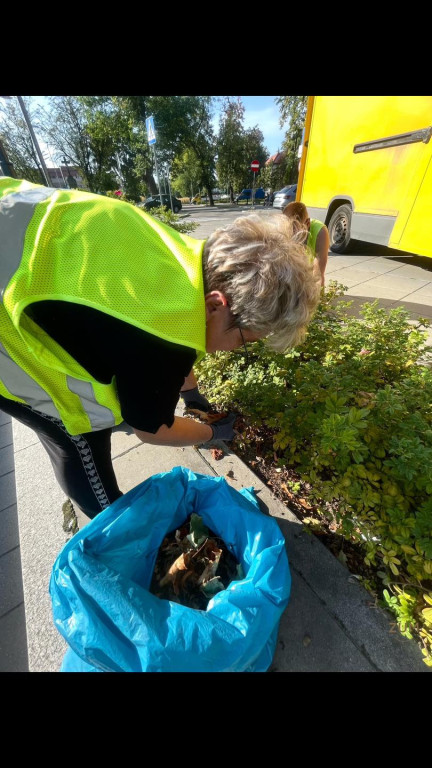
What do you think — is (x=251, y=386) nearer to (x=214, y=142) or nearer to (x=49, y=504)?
(x=49, y=504)

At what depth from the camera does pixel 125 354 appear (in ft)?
3.02

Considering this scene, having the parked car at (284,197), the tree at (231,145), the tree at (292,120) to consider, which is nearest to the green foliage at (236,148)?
the tree at (231,145)

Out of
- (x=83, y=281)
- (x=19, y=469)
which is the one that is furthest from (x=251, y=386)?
(x=19, y=469)

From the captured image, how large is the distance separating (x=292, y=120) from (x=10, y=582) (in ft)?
96.3

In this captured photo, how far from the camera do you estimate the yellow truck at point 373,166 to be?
455cm

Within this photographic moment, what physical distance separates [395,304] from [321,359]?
296 cm

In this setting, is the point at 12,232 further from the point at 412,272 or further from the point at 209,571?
the point at 412,272

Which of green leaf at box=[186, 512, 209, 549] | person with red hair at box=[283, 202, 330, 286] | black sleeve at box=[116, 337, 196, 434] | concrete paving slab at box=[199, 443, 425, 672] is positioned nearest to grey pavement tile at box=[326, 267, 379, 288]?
person with red hair at box=[283, 202, 330, 286]

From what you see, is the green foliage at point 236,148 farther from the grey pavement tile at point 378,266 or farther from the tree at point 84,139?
the grey pavement tile at point 378,266

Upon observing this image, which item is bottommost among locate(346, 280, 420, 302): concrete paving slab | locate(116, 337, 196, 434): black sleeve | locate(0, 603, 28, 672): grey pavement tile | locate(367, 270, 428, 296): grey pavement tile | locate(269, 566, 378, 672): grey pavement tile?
locate(367, 270, 428, 296): grey pavement tile

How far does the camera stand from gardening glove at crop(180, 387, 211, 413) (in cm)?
247

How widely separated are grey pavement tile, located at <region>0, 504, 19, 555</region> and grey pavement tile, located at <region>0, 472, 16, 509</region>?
0.05 metres

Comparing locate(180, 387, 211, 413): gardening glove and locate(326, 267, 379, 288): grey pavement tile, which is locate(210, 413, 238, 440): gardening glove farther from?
locate(326, 267, 379, 288): grey pavement tile
